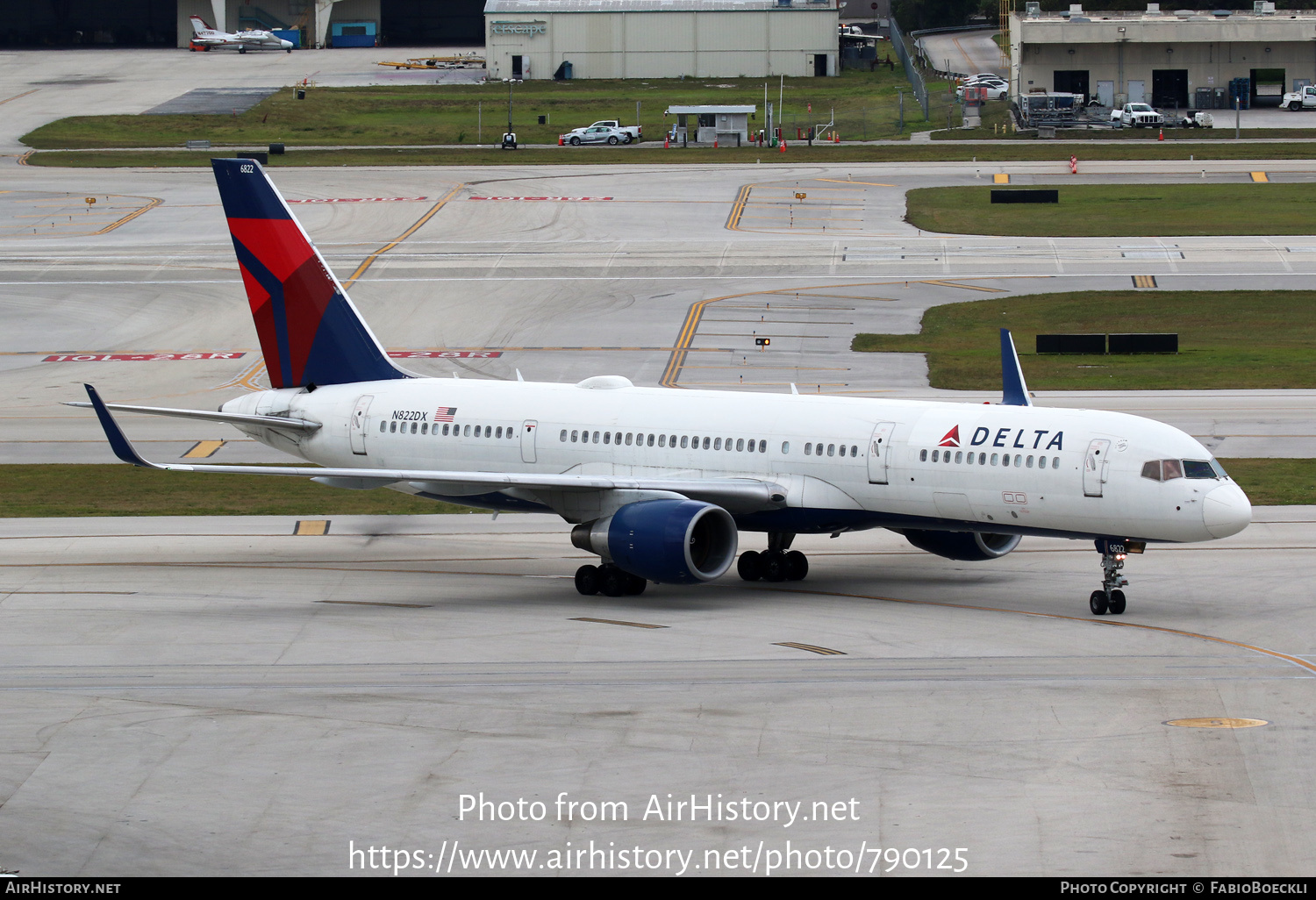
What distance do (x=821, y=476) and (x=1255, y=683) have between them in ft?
35.7

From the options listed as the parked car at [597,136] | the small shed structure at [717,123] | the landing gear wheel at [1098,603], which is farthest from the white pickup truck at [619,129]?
the landing gear wheel at [1098,603]

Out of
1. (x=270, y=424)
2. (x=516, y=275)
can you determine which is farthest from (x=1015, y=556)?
(x=516, y=275)

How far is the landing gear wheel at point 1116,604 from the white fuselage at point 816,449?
128cm

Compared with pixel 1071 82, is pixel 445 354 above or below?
below

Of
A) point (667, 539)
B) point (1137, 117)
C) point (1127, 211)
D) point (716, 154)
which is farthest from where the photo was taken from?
point (1137, 117)

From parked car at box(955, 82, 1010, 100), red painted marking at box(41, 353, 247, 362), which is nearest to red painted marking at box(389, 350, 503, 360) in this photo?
red painted marking at box(41, 353, 247, 362)

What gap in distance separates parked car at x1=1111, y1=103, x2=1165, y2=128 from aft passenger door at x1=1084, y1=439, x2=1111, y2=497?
101 metres

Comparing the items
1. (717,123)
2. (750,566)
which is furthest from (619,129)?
(750,566)

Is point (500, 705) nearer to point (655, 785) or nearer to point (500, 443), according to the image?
point (655, 785)

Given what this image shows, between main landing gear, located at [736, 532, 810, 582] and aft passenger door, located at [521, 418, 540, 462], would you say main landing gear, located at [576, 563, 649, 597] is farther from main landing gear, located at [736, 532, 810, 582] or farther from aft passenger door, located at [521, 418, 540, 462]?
aft passenger door, located at [521, 418, 540, 462]

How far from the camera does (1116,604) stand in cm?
3319

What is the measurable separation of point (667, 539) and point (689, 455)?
3921mm

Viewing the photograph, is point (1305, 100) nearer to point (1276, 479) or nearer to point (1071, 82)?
point (1071, 82)

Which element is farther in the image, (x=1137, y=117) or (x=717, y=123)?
(x=1137, y=117)
